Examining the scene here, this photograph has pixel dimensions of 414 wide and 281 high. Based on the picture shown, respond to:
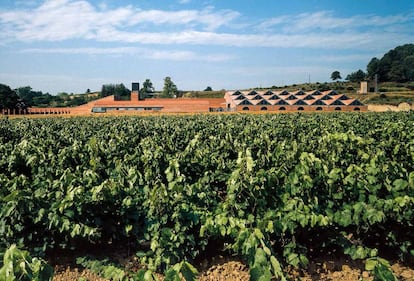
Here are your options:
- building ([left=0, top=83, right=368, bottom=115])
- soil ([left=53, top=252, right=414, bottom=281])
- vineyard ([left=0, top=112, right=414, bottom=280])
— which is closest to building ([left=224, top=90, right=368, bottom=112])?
building ([left=0, top=83, right=368, bottom=115])

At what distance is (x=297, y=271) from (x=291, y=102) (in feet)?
209

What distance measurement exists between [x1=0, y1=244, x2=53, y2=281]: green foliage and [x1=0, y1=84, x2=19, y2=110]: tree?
72.6 metres

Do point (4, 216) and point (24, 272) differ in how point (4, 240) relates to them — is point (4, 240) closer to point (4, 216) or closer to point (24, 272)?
point (4, 216)

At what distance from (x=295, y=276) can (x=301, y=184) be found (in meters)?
1.28

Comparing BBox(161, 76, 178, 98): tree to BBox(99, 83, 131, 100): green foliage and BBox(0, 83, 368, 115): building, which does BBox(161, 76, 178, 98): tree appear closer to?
BBox(99, 83, 131, 100): green foliage

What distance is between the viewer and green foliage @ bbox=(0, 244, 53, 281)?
2.02 m

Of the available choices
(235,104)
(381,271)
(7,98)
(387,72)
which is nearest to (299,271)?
(381,271)

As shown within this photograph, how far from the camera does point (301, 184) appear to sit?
15.0 feet

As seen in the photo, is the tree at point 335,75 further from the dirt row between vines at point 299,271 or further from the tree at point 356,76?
the dirt row between vines at point 299,271

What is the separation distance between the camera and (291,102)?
66.0 metres

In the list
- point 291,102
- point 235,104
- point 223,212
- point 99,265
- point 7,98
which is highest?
point 7,98

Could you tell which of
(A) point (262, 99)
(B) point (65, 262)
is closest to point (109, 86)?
(A) point (262, 99)

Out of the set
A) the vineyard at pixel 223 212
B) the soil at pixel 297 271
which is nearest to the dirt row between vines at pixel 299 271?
the soil at pixel 297 271

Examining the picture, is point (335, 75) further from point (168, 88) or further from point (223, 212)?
point (223, 212)
